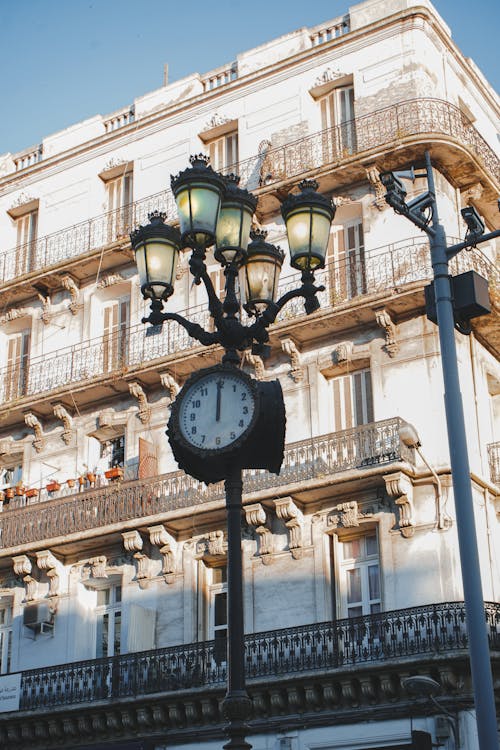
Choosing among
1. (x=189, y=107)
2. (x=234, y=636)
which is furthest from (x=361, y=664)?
(x=189, y=107)

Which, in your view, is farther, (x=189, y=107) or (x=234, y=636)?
(x=189, y=107)

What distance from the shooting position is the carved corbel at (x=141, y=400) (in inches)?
1123

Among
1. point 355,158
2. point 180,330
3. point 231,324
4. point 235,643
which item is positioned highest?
point 355,158

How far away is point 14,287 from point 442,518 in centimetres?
1431

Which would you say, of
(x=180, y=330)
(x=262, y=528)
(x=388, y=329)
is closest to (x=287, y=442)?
(x=262, y=528)

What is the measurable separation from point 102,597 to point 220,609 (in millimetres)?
3308

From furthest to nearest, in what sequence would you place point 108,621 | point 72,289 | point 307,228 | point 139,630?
point 72,289 → point 108,621 → point 139,630 → point 307,228

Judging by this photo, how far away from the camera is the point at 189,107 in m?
31.1

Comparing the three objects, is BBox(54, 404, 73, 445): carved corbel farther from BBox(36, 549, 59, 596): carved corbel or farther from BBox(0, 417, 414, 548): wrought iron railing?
BBox(36, 549, 59, 596): carved corbel

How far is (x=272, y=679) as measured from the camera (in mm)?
23016

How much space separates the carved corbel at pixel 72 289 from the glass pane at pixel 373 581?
11.3 meters

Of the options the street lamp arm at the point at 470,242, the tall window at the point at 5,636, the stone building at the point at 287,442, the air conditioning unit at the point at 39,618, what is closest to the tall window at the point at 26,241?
the stone building at the point at 287,442

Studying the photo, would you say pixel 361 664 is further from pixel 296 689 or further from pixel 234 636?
pixel 234 636

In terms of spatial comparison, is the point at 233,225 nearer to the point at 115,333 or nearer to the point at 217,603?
the point at 217,603
